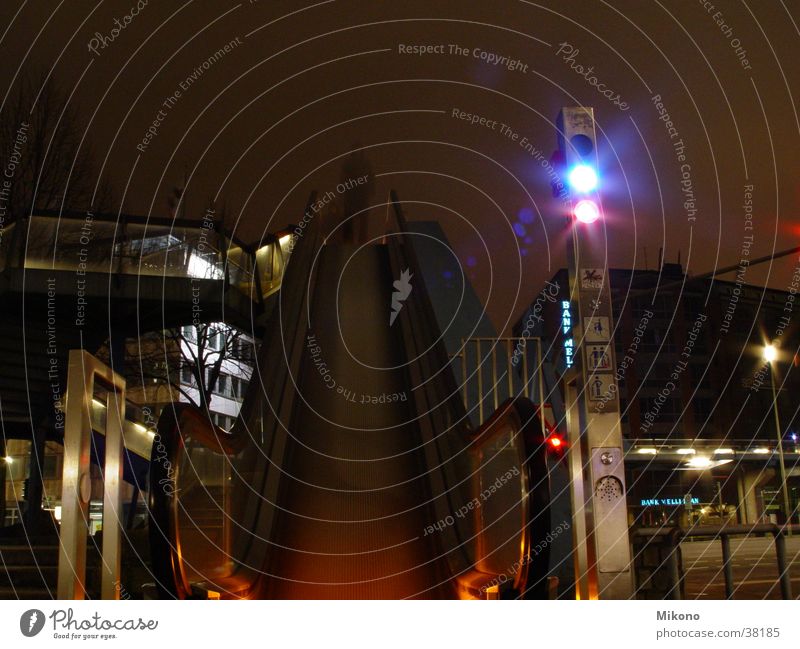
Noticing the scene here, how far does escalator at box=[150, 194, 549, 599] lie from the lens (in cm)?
653

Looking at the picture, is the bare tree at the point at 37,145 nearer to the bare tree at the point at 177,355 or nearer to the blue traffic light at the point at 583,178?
the bare tree at the point at 177,355

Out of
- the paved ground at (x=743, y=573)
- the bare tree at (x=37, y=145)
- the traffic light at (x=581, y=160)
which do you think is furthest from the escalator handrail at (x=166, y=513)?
the bare tree at (x=37, y=145)

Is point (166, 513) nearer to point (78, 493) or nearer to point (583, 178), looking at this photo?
point (78, 493)

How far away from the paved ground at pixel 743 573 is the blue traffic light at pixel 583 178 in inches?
193

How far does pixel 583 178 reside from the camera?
18.9ft

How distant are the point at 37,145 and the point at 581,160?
1342 centimetres

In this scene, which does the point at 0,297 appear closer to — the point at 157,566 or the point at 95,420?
the point at 95,420

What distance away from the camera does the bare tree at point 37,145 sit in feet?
51.2

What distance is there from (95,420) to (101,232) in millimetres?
3868

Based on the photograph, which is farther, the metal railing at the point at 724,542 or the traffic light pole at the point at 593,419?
the metal railing at the point at 724,542

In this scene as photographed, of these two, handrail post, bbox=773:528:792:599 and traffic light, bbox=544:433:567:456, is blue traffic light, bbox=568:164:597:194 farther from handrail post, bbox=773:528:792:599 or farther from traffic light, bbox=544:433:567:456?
handrail post, bbox=773:528:792:599

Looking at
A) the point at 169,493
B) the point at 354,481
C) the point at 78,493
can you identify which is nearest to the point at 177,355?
the point at 354,481

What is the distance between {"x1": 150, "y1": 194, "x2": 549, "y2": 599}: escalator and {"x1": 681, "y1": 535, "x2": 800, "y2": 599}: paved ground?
2862 mm
